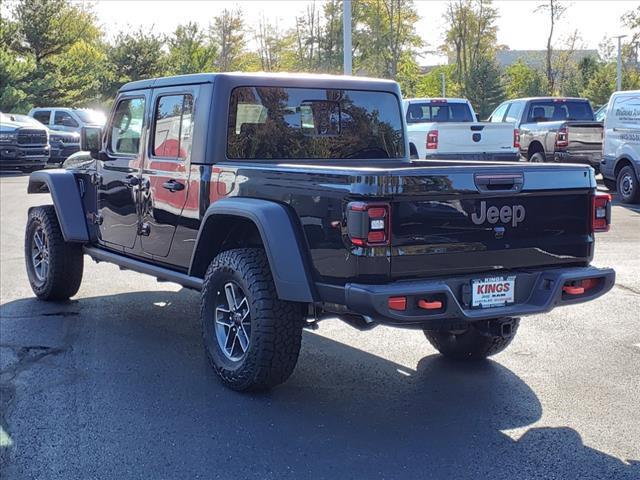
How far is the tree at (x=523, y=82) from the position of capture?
5006 cm

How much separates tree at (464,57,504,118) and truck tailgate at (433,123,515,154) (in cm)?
3132

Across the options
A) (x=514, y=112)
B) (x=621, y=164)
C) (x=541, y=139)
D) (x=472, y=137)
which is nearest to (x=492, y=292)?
(x=472, y=137)

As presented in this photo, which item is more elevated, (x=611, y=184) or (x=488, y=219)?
(x=488, y=219)

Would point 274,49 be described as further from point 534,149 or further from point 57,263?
point 57,263

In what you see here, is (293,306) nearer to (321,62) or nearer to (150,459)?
(150,459)

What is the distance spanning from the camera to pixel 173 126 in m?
5.89

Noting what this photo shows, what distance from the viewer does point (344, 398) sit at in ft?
16.4

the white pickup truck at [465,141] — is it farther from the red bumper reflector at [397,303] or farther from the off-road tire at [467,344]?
the red bumper reflector at [397,303]

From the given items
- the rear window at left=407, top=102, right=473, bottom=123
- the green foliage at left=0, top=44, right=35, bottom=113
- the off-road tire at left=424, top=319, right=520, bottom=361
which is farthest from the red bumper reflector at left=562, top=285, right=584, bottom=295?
the green foliage at left=0, top=44, right=35, bottom=113

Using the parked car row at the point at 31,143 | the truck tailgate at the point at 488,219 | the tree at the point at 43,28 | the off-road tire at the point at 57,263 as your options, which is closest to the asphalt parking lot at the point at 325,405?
the off-road tire at the point at 57,263

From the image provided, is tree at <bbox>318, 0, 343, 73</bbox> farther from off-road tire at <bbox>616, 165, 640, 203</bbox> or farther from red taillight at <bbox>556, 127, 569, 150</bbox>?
off-road tire at <bbox>616, 165, 640, 203</bbox>

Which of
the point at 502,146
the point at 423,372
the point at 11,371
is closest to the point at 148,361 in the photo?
the point at 11,371

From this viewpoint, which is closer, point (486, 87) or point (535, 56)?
point (486, 87)

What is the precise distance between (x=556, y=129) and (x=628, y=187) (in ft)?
9.43
